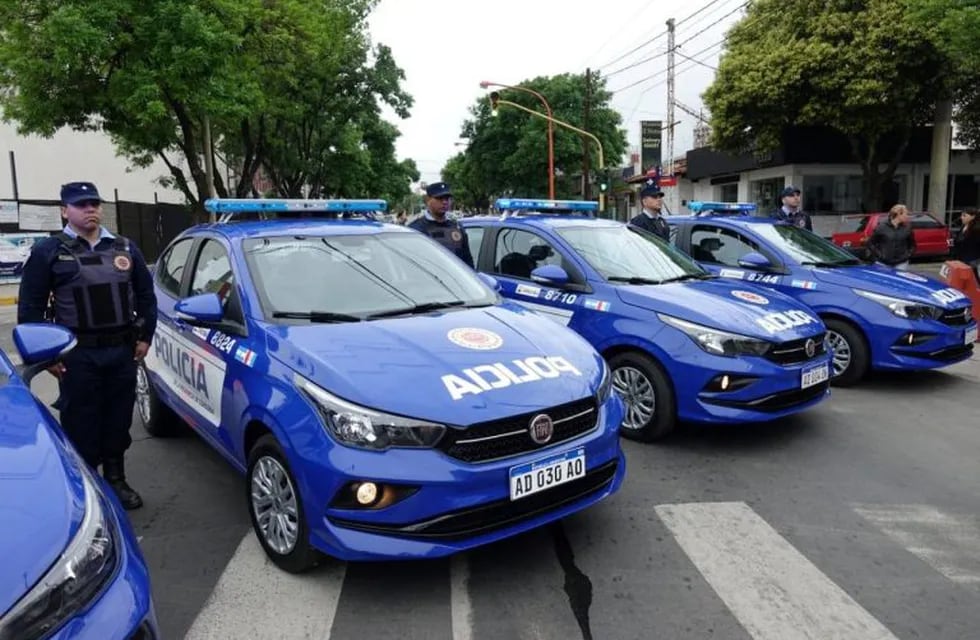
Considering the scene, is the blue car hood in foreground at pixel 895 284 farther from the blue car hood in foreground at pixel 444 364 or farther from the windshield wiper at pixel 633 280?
the blue car hood in foreground at pixel 444 364

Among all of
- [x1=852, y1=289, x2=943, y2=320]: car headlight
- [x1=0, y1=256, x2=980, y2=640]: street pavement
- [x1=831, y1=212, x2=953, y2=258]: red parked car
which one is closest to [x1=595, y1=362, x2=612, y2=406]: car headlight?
[x1=0, y1=256, x2=980, y2=640]: street pavement

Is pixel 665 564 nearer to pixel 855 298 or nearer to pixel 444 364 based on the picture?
pixel 444 364

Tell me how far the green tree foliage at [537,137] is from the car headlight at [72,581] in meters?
41.2

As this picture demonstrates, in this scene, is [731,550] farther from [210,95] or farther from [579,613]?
[210,95]

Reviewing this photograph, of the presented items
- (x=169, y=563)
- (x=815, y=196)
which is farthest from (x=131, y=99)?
(x=815, y=196)

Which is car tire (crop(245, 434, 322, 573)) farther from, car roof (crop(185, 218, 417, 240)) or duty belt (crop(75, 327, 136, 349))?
car roof (crop(185, 218, 417, 240))

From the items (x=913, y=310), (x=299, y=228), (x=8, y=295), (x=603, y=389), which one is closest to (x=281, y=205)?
(x=299, y=228)

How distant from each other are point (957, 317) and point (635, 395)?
3579 millimetres

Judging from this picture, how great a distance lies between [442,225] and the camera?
6750 millimetres

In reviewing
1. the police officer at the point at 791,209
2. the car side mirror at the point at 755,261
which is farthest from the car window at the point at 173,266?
the police officer at the point at 791,209

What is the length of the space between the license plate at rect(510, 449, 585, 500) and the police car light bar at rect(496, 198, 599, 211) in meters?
3.88

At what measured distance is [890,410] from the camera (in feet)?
19.6

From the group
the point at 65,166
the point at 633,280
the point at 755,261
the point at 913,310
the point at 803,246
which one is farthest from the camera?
the point at 65,166

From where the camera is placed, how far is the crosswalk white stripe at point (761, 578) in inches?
113
